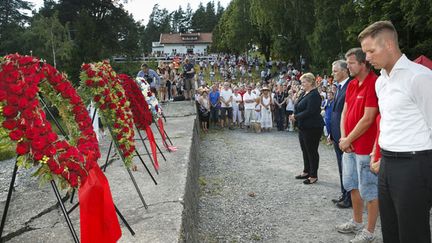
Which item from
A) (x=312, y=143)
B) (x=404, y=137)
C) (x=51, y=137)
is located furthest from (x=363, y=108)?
(x=51, y=137)

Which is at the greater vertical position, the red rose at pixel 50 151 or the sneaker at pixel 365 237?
the red rose at pixel 50 151

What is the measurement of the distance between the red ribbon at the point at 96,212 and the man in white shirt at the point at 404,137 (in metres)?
2.29

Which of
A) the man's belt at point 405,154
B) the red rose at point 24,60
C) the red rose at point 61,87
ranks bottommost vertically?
the man's belt at point 405,154

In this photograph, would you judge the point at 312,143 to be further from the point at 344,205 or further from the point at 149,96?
the point at 149,96

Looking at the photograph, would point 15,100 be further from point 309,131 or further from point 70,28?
point 70,28

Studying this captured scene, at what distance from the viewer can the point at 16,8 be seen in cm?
4725

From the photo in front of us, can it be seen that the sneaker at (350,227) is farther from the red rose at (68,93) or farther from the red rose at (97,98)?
the red rose at (68,93)

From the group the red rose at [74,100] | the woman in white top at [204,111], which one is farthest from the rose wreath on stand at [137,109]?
the woman in white top at [204,111]

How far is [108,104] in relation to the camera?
4.78 metres

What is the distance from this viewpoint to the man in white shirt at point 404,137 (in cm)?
274

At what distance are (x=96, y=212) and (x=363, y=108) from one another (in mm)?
2964

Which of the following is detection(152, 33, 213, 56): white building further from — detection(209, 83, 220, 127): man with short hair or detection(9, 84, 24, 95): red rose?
detection(9, 84, 24, 95): red rose

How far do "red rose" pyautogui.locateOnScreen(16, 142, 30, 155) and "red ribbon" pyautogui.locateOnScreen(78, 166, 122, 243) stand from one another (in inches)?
21.3

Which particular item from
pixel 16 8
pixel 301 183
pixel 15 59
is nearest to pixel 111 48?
pixel 16 8
